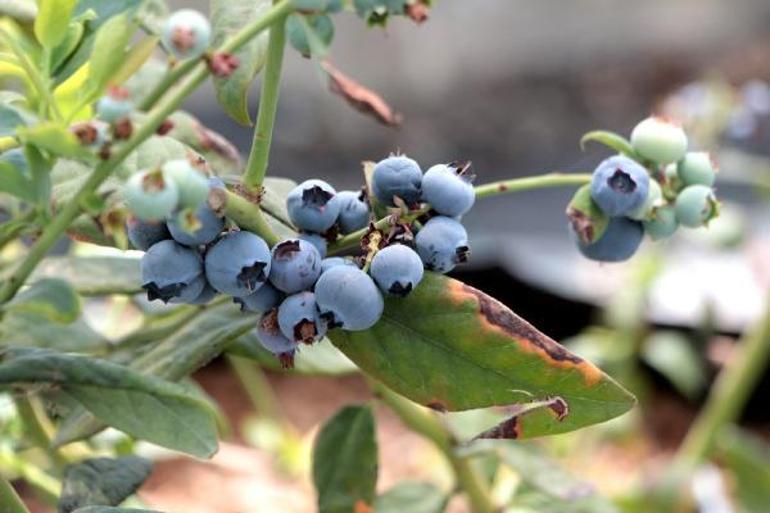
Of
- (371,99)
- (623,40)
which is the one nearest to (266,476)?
(371,99)

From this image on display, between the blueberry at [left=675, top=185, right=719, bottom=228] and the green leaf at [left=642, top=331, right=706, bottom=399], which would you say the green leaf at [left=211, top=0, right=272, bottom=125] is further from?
the green leaf at [left=642, top=331, right=706, bottom=399]

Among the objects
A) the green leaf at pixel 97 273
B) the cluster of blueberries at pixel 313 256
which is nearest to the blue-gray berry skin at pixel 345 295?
the cluster of blueberries at pixel 313 256

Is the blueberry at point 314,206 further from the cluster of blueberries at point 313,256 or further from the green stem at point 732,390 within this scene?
the green stem at point 732,390

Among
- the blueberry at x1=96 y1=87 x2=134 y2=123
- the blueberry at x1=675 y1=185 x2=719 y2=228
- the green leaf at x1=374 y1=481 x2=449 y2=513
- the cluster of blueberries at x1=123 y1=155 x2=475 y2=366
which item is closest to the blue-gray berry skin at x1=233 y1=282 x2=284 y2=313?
the cluster of blueberries at x1=123 y1=155 x2=475 y2=366

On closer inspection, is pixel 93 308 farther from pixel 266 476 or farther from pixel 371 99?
pixel 371 99

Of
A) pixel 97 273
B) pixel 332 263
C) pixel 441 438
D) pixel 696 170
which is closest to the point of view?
pixel 332 263

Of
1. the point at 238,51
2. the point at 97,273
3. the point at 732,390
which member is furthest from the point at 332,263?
the point at 732,390

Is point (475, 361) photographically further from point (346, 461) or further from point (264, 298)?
point (346, 461)
